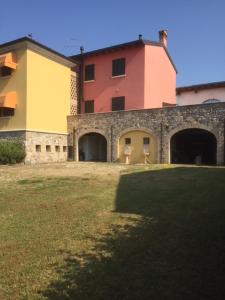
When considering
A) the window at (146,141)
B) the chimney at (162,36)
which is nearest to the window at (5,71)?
the window at (146,141)

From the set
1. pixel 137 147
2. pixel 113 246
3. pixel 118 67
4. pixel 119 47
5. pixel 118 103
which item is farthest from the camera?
pixel 118 103

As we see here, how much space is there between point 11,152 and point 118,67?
11.8 meters

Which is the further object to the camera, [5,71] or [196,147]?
[196,147]

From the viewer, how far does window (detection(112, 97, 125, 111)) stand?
25.7m

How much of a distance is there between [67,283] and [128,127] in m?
19.0

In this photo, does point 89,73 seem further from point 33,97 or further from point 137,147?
point 137,147

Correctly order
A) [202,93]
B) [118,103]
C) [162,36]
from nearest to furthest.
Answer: [118,103] → [162,36] → [202,93]

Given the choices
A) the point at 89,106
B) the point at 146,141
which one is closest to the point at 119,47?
the point at 89,106

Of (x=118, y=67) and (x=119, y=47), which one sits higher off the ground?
(x=119, y=47)

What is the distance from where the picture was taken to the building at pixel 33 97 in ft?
72.7

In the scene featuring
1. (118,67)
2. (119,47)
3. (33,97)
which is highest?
(119,47)

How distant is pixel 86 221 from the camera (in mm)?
6684

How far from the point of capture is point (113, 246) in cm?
515

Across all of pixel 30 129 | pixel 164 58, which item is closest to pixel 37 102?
pixel 30 129
